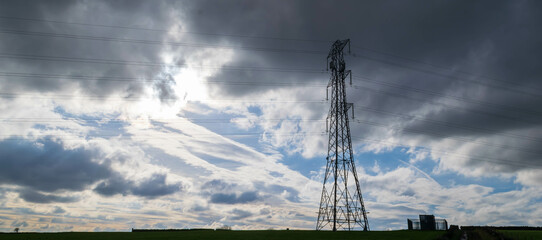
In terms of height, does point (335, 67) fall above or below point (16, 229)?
above

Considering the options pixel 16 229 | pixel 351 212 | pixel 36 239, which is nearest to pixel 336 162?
pixel 351 212

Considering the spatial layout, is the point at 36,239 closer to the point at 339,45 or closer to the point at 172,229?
the point at 172,229

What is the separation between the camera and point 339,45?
70.6 meters

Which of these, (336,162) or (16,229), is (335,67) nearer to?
(336,162)

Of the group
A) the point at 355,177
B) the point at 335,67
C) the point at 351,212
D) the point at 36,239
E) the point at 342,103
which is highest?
the point at 335,67

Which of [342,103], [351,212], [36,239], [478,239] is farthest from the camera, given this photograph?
[342,103]

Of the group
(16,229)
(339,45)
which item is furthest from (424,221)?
(16,229)

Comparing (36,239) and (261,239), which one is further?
(36,239)

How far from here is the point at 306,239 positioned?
4266cm

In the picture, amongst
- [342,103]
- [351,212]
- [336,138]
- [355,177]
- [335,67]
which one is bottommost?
[351,212]

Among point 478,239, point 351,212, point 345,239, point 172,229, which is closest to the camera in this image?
point 478,239

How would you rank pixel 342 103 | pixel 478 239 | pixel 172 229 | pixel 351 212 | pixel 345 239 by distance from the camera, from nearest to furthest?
pixel 478 239 < pixel 345 239 < pixel 351 212 < pixel 342 103 < pixel 172 229

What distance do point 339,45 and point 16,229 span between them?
7105 centimetres

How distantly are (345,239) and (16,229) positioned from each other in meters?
65.7
